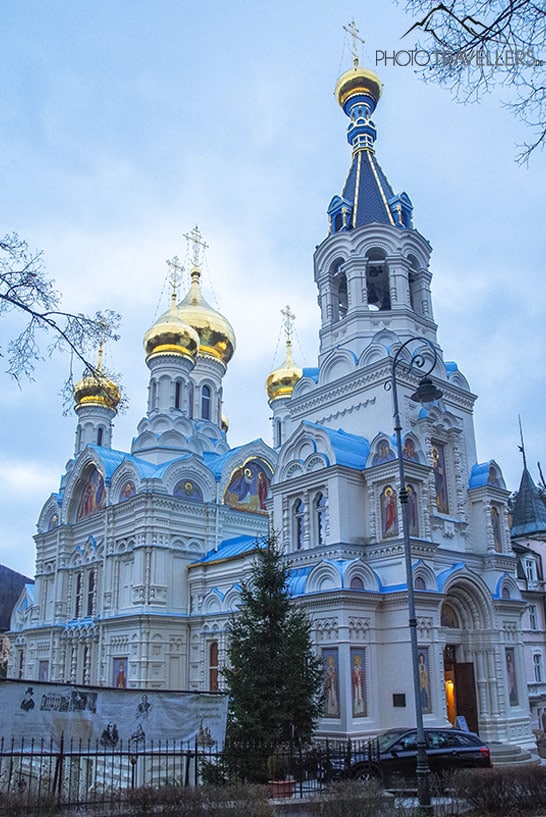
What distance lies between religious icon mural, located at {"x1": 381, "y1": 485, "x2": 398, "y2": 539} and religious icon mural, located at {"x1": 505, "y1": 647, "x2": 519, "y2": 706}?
4.80 meters

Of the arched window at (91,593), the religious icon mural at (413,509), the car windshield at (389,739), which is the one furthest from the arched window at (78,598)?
the car windshield at (389,739)

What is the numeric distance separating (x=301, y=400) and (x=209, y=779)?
42.9ft

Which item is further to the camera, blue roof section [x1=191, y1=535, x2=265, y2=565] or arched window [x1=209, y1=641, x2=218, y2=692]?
blue roof section [x1=191, y1=535, x2=265, y2=565]

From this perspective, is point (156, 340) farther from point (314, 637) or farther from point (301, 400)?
point (314, 637)

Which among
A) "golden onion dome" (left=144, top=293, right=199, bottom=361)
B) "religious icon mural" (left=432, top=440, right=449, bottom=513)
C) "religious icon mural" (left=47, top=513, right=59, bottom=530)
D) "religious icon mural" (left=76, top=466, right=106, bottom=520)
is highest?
"golden onion dome" (left=144, top=293, right=199, bottom=361)

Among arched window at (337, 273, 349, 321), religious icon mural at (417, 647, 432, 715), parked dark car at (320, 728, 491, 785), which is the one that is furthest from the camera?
arched window at (337, 273, 349, 321)

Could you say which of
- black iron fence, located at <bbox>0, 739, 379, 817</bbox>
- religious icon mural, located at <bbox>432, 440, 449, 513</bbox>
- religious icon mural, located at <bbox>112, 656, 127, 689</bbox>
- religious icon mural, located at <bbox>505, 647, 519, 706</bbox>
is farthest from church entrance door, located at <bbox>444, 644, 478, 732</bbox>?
religious icon mural, located at <bbox>112, 656, 127, 689</bbox>

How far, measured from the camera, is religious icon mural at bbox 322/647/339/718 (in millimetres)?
15836

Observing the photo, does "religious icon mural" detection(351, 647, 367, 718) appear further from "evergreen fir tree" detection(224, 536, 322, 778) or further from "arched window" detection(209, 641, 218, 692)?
"arched window" detection(209, 641, 218, 692)

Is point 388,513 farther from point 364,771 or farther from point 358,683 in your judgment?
point 364,771

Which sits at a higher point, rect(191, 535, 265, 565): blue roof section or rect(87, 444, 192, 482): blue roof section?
rect(87, 444, 192, 482): blue roof section

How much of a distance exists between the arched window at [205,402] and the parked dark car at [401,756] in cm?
2177

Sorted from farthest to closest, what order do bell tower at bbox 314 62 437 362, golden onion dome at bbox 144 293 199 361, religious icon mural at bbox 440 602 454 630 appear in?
golden onion dome at bbox 144 293 199 361, bell tower at bbox 314 62 437 362, religious icon mural at bbox 440 602 454 630

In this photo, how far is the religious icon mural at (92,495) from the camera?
2859cm
